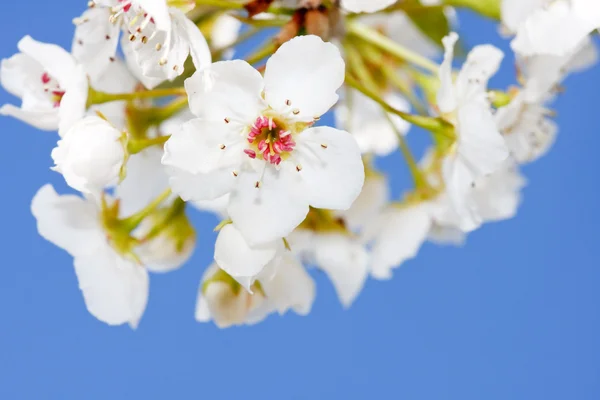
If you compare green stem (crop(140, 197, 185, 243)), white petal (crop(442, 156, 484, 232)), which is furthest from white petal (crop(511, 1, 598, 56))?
green stem (crop(140, 197, 185, 243))

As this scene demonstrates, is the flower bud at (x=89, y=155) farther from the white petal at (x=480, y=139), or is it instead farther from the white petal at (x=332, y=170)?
the white petal at (x=480, y=139)

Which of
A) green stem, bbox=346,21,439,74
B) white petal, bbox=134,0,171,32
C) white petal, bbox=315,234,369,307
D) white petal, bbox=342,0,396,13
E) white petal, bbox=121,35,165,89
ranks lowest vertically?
white petal, bbox=315,234,369,307

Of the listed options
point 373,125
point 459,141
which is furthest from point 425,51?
point 459,141

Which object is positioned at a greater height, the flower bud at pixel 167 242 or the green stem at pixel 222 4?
the green stem at pixel 222 4

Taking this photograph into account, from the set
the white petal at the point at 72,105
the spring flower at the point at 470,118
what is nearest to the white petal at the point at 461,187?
the spring flower at the point at 470,118

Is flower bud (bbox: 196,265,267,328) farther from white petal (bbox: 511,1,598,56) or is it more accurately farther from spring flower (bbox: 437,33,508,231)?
white petal (bbox: 511,1,598,56)

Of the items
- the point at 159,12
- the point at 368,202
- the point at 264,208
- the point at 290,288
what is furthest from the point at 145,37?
the point at 368,202

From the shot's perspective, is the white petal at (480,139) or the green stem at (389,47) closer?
the white petal at (480,139)
